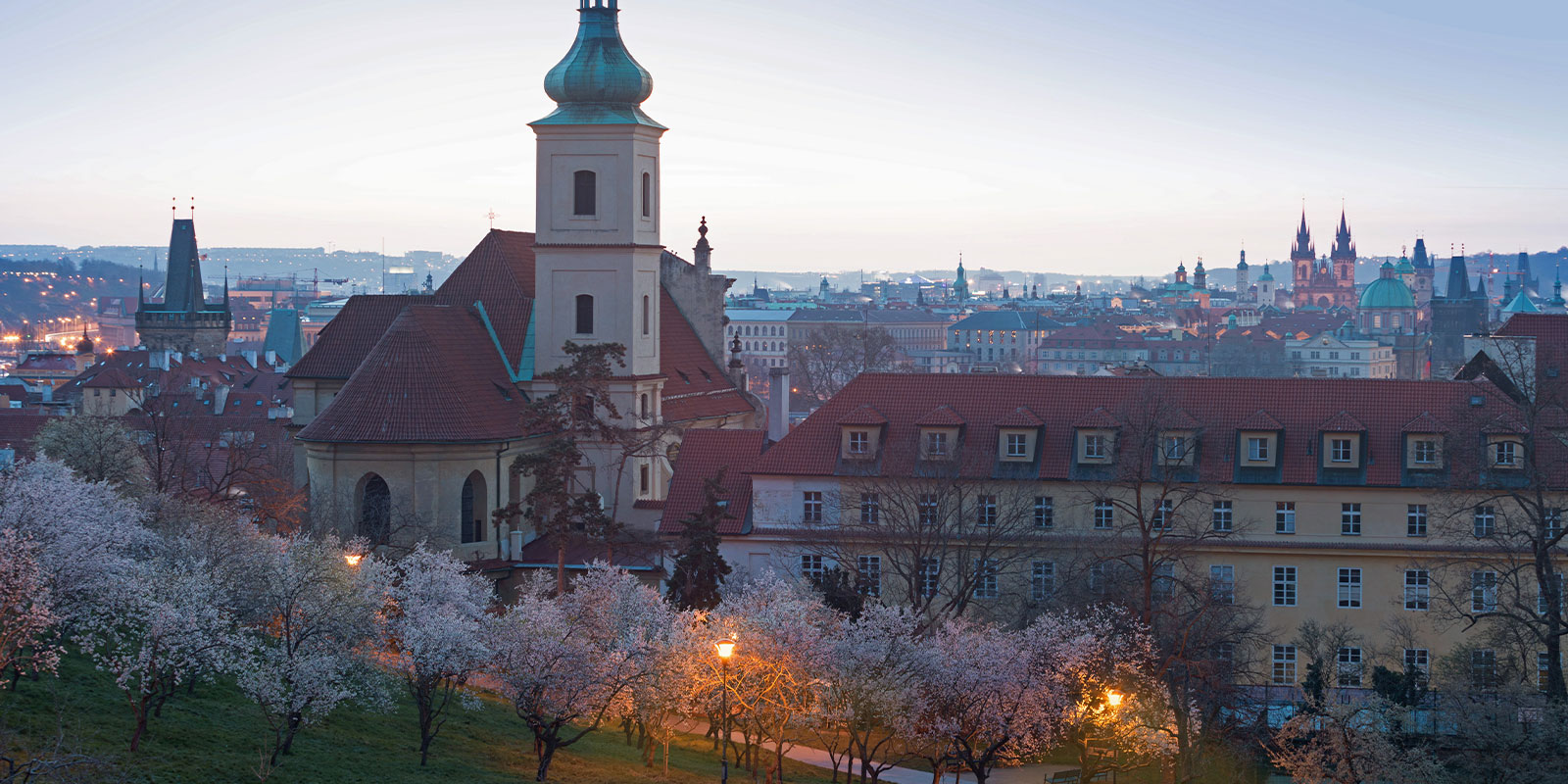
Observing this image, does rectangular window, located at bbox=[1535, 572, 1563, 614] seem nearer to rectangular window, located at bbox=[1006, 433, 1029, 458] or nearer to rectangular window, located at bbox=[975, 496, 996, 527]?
rectangular window, located at bbox=[975, 496, 996, 527]

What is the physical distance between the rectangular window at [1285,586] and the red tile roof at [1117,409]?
2.55 m

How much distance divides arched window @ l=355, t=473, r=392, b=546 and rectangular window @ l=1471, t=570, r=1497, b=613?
106 feet

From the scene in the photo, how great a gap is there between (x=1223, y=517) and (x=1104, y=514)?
3.26 metres

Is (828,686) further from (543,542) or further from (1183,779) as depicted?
(543,542)

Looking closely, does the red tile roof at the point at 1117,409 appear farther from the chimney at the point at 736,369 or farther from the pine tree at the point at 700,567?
the chimney at the point at 736,369

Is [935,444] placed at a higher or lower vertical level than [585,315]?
lower

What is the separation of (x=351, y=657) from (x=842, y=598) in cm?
1365

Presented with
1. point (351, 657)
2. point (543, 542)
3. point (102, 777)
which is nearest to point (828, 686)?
point (351, 657)

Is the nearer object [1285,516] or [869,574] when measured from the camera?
[869,574]

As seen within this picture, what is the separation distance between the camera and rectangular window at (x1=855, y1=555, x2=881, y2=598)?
158 feet

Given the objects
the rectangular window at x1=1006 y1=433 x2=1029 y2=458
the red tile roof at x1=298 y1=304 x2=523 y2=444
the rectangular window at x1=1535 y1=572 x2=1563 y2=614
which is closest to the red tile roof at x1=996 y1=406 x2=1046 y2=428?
the rectangular window at x1=1006 y1=433 x2=1029 y2=458

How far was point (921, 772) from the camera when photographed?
42.8 metres

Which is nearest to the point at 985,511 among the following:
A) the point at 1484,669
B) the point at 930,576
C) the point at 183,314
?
the point at 930,576

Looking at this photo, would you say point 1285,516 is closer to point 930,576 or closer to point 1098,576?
point 1098,576
